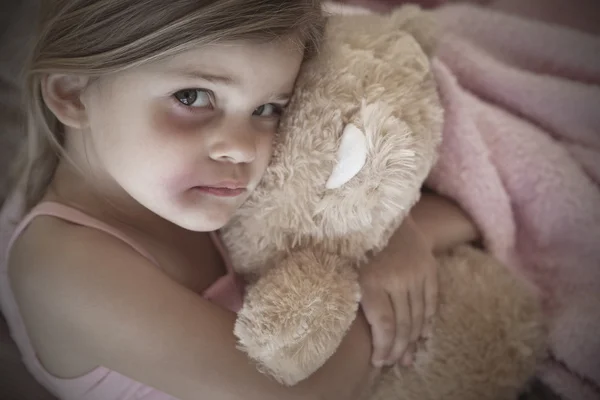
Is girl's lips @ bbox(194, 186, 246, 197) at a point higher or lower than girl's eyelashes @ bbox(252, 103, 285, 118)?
lower

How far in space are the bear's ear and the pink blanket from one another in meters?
0.24

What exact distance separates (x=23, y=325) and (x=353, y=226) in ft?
1.46

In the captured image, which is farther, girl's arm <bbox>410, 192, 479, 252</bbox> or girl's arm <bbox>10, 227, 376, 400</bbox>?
girl's arm <bbox>410, 192, 479, 252</bbox>

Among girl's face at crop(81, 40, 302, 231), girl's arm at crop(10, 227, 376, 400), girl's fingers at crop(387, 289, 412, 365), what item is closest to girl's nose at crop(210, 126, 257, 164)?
girl's face at crop(81, 40, 302, 231)

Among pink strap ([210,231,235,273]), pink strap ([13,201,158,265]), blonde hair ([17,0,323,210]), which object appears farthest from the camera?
pink strap ([210,231,235,273])

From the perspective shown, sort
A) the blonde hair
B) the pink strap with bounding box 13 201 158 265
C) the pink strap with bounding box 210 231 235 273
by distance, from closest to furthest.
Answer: the blonde hair
the pink strap with bounding box 13 201 158 265
the pink strap with bounding box 210 231 235 273

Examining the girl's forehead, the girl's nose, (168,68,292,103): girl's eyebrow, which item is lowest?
the girl's nose

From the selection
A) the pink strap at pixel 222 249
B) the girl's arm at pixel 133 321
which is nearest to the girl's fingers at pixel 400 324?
the girl's arm at pixel 133 321

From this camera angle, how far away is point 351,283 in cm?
63

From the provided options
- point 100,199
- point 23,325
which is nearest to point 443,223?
point 100,199

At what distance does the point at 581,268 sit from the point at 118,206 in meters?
0.63

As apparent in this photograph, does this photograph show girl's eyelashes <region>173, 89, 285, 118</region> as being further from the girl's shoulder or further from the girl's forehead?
the girl's shoulder

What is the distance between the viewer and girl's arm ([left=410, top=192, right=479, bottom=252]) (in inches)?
31.1

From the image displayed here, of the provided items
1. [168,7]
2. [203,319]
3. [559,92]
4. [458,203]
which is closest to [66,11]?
[168,7]
